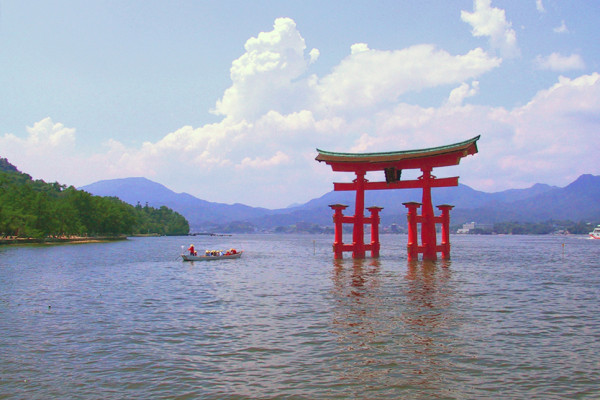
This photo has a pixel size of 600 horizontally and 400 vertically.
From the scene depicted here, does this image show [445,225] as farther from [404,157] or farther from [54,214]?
[54,214]

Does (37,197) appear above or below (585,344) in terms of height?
above

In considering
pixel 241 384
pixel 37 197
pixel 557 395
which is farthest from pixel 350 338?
pixel 37 197

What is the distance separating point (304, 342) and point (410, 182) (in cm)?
2637

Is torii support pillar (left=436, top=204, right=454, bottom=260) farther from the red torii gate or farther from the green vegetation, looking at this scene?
the green vegetation

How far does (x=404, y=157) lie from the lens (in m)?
35.0

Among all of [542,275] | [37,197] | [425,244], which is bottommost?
[542,275]

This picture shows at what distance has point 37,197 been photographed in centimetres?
8394

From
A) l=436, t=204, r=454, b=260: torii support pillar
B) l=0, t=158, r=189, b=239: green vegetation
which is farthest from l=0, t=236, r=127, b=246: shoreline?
l=436, t=204, r=454, b=260: torii support pillar

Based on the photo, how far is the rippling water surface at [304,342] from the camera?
30.6 ft

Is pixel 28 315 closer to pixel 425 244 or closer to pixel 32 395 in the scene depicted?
pixel 32 395

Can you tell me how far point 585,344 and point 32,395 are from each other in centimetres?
A: 1375

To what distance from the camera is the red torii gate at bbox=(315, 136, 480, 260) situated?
1342 inches

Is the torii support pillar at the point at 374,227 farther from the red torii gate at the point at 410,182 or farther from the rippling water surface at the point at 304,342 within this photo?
the rippling water surface at the point at 304,342

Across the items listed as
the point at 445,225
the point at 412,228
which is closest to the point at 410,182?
the point at 412,228
